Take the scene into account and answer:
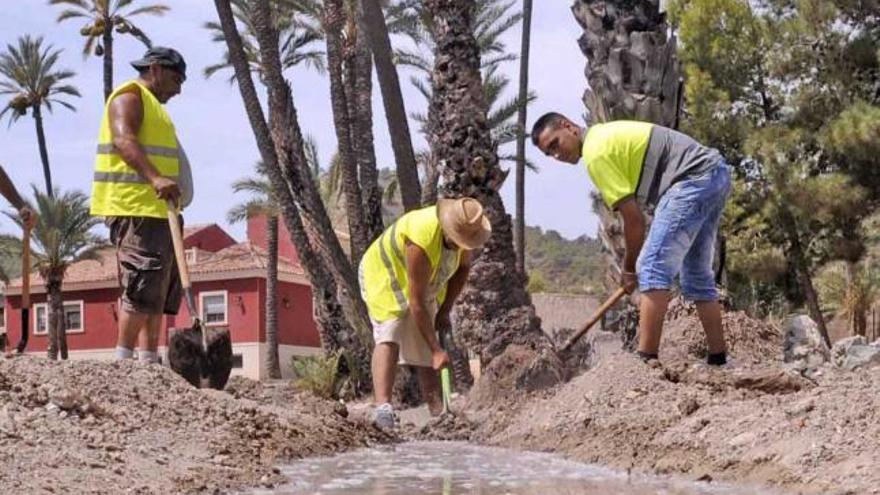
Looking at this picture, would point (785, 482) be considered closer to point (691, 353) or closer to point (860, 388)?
point (860, 388)

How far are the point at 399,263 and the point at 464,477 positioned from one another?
190 cm

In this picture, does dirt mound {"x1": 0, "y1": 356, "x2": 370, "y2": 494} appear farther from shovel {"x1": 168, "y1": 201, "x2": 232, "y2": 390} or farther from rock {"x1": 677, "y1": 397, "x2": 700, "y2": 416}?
shovel {"x1": 168, "y1": 201, "x2": 232, "y2": 390}

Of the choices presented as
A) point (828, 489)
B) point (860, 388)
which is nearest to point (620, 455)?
point (860, 388)

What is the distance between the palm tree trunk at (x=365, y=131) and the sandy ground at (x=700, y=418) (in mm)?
8919

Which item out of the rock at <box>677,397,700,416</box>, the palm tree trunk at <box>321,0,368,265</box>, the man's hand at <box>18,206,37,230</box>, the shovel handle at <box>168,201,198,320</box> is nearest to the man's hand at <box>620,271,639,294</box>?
the rock at <box>677,397,700,416</box>

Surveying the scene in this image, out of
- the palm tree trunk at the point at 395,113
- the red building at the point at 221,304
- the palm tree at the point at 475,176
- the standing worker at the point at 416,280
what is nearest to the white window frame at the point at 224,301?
the red building at the point at 221,304

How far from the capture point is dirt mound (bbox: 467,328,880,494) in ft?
15.1

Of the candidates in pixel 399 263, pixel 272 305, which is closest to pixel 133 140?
pixel 399 263

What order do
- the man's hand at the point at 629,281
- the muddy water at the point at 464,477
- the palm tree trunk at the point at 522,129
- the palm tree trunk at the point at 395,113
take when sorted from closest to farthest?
the muddy water at the point at 464,477 → the man's hand at the point at 629,281 → the palm tree trunk at the point at 395,113 → the palm tree trunk at the point at 522,129

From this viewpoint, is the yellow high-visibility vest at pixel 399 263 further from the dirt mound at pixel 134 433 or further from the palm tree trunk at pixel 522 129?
the palm tree trunk at pixel 522 129

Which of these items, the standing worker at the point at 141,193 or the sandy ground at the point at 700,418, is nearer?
the sandy ground at the point at 700,418

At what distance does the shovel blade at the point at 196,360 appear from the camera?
12.5 m

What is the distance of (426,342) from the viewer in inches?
267

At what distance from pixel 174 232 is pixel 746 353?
13.8 feet
